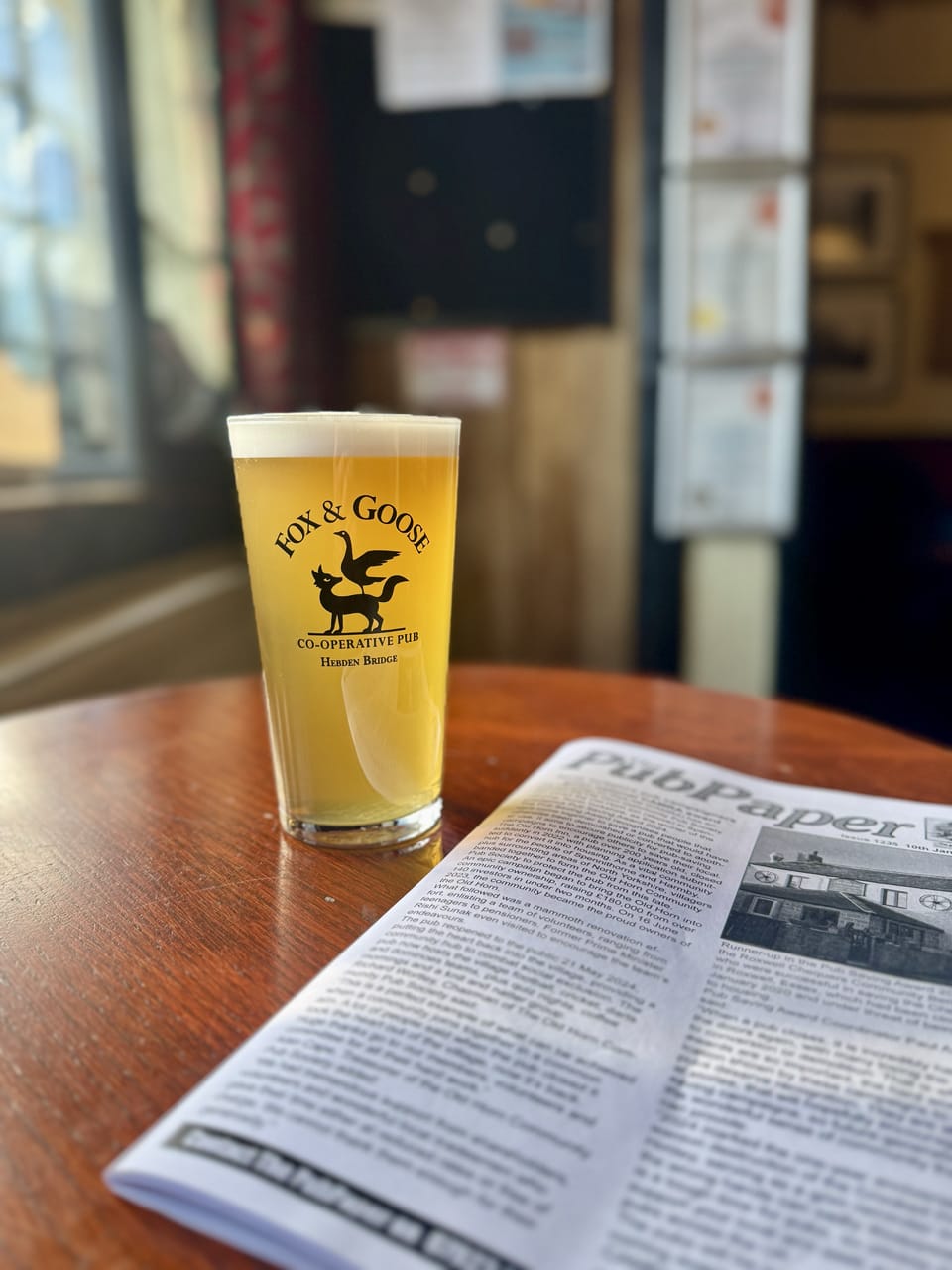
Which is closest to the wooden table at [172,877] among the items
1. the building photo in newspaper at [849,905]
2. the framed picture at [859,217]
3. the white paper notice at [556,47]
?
the building photo in newspaper at [849,905]

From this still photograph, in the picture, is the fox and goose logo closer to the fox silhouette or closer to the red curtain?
the fox silhouette

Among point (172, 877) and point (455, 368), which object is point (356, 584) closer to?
point (172, 877)

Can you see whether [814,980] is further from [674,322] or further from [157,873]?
[674,322]

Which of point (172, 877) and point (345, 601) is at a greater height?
point (345, 601)

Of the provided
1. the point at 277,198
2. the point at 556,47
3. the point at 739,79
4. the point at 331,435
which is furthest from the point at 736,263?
the point at 331,435

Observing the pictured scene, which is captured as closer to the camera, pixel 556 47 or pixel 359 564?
pixel 359 564

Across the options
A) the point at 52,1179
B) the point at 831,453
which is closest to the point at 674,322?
the point at 831,453

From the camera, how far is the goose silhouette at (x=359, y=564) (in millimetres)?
483

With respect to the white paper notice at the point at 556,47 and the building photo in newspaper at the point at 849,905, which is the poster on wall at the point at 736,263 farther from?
the building photo in newspaper at the point at 849,905

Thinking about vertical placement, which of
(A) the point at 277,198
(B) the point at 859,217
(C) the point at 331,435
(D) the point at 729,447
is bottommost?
(D) the point at 729,447

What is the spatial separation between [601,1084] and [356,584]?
0.90 feet

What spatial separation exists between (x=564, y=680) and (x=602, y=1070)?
57cm

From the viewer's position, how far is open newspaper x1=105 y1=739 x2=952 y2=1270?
25 centimetres

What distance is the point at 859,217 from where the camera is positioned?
343cm
